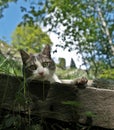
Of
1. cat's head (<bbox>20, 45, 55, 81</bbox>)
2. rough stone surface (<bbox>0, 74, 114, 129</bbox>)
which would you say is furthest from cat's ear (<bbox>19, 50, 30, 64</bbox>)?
rough stone surface (<bbox>0, 74, 114, 129</bbox>)

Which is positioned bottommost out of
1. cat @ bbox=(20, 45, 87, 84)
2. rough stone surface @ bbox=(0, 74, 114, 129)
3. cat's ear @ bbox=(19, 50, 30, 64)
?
rough stone surface @ bbox=(0, 74, 114, 129)

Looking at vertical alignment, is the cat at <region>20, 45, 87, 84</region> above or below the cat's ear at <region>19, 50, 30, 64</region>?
below

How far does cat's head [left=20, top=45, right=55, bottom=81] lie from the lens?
5391 mm

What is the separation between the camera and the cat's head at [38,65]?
5391 mm

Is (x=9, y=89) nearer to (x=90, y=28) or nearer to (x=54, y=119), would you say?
(x=54, y=119)

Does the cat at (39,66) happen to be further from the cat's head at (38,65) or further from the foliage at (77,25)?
the foliage at (77,25)

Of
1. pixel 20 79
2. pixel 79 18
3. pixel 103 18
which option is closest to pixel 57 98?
pixel 20 79

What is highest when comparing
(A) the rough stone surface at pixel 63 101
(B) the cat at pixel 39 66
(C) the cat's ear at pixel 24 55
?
(C) the cat's ear at pixel 24 55

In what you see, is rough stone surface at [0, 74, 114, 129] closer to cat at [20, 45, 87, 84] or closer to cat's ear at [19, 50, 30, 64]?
cat at [20, 45, 87, 84]

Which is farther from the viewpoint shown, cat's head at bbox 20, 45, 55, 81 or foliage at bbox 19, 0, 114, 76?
foliage at bbox 19, 0, 114, 76

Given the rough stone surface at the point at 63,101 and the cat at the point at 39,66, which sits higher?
the cat at the point at 39,66

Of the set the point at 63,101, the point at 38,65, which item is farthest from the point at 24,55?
the point at 63,101

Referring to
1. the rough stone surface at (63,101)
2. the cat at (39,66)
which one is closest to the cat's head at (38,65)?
the cat at (39,66)

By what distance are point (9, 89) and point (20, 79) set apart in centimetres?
13
